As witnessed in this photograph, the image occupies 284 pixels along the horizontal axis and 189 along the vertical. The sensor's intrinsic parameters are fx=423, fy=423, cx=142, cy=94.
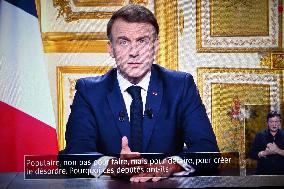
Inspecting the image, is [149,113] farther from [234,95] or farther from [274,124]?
[274,124]

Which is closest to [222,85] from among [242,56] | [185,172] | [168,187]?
[242,56]

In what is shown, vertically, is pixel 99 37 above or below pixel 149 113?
above

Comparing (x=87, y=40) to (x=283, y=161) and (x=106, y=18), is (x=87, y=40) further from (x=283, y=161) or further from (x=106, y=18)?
(x=283, y=161)

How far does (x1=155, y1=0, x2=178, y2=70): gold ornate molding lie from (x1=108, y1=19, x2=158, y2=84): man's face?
0.04 m

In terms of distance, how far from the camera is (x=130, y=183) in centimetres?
175

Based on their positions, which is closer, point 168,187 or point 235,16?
point 168,187

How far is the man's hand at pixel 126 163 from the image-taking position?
1868 millimetres

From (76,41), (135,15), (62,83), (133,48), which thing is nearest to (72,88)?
(62,83)

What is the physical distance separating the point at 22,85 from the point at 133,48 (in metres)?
0.58

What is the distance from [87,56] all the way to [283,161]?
1.05m

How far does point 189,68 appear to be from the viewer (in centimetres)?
204

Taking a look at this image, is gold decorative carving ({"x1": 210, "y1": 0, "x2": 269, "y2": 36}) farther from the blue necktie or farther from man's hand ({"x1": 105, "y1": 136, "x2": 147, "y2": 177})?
man's hand ({"x1": 105, "y1": 136, "x2": 147, "y2": 177})

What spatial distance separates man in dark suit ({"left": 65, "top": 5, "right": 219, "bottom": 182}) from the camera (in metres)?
1.93

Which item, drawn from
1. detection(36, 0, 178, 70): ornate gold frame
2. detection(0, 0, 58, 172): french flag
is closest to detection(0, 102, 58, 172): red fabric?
detection(0, 0, 58, 172): french flag
